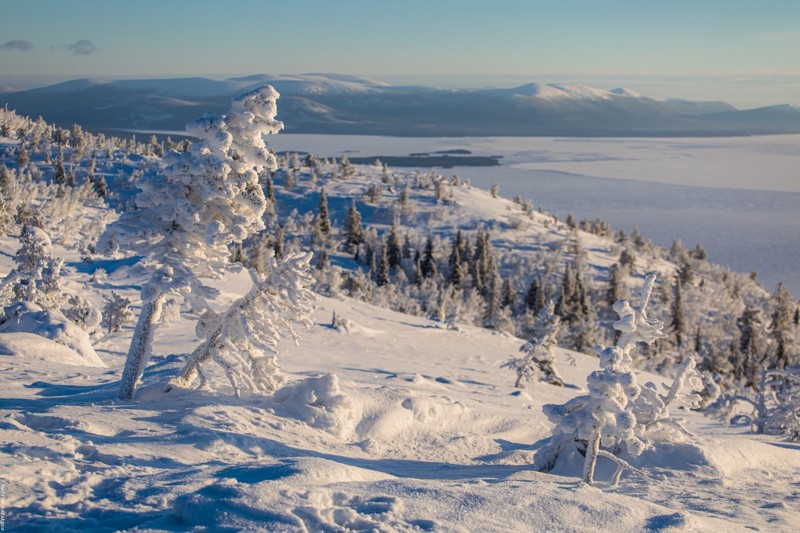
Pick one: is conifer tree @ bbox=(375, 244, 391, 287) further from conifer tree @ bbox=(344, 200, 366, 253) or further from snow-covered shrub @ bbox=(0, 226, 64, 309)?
snow-covered shrub @ bbox=(0, 226, 64, 309)

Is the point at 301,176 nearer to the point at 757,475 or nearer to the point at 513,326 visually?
the point at 513,326

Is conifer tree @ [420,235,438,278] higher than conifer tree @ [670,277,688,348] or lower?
higher

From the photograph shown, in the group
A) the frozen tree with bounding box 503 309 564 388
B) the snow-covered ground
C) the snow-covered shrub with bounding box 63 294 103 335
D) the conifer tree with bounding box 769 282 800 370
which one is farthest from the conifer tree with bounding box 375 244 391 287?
the snow-covered ground

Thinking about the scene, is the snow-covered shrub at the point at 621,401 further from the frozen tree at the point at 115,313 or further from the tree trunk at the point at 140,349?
the frozen tree at the point at 115,313

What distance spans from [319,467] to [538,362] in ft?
71.0

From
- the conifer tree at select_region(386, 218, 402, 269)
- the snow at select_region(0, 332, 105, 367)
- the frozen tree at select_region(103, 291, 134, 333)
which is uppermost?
the snow at select_region(0, 332, 105, 367)

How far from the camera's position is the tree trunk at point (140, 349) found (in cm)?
1212

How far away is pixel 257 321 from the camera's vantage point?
12.2 meters

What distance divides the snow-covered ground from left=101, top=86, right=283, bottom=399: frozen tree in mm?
655

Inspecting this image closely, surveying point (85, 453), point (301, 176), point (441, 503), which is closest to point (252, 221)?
point (85, 453)

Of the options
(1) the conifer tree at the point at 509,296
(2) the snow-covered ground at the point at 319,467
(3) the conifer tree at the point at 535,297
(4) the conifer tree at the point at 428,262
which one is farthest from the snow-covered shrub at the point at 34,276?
(4) the conifer tree at the point at 428,262

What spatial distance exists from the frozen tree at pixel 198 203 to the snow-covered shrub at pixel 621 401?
6808 millimetres

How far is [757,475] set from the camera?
1247cm

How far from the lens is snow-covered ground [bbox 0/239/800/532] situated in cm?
693
